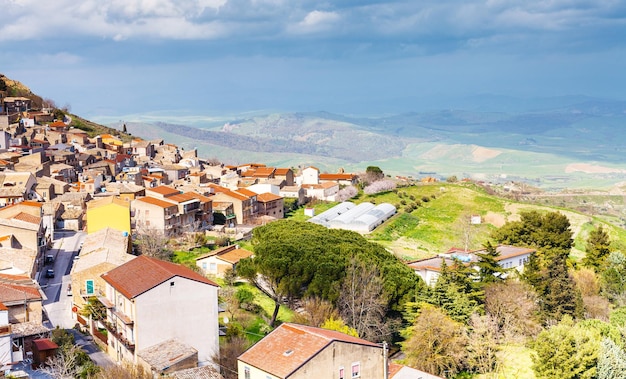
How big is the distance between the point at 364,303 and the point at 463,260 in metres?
10.1

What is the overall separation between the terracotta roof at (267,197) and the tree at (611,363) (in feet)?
111

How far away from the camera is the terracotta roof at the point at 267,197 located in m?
57.9

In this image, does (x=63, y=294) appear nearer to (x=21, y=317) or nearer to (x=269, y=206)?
(x=21, y=317)

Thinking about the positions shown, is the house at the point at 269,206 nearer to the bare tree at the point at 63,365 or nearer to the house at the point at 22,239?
the house at the point at 22,239

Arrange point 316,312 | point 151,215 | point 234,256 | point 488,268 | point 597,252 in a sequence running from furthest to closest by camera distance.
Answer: point 597,252 < point 151,215 < point 234,256 < point 488,268 < point 316,312

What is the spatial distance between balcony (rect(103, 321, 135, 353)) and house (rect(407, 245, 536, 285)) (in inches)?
622

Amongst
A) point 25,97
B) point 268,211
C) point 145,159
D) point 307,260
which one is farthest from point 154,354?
point 25,97

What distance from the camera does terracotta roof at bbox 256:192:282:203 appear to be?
57.9 m

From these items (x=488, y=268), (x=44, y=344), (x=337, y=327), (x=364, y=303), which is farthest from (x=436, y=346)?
(x=44, y=344)

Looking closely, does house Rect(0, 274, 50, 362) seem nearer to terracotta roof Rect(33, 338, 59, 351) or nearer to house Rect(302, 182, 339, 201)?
terracotta roof Rect(33, 338, 59, 351)

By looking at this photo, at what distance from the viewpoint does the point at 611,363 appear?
27062 millimetres

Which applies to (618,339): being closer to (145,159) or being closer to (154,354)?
(154,354)

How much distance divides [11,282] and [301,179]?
48.9 metres

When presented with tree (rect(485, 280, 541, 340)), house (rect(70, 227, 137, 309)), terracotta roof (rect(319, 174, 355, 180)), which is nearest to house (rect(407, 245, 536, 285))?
tree (rect(485, 280, 541, 340))
